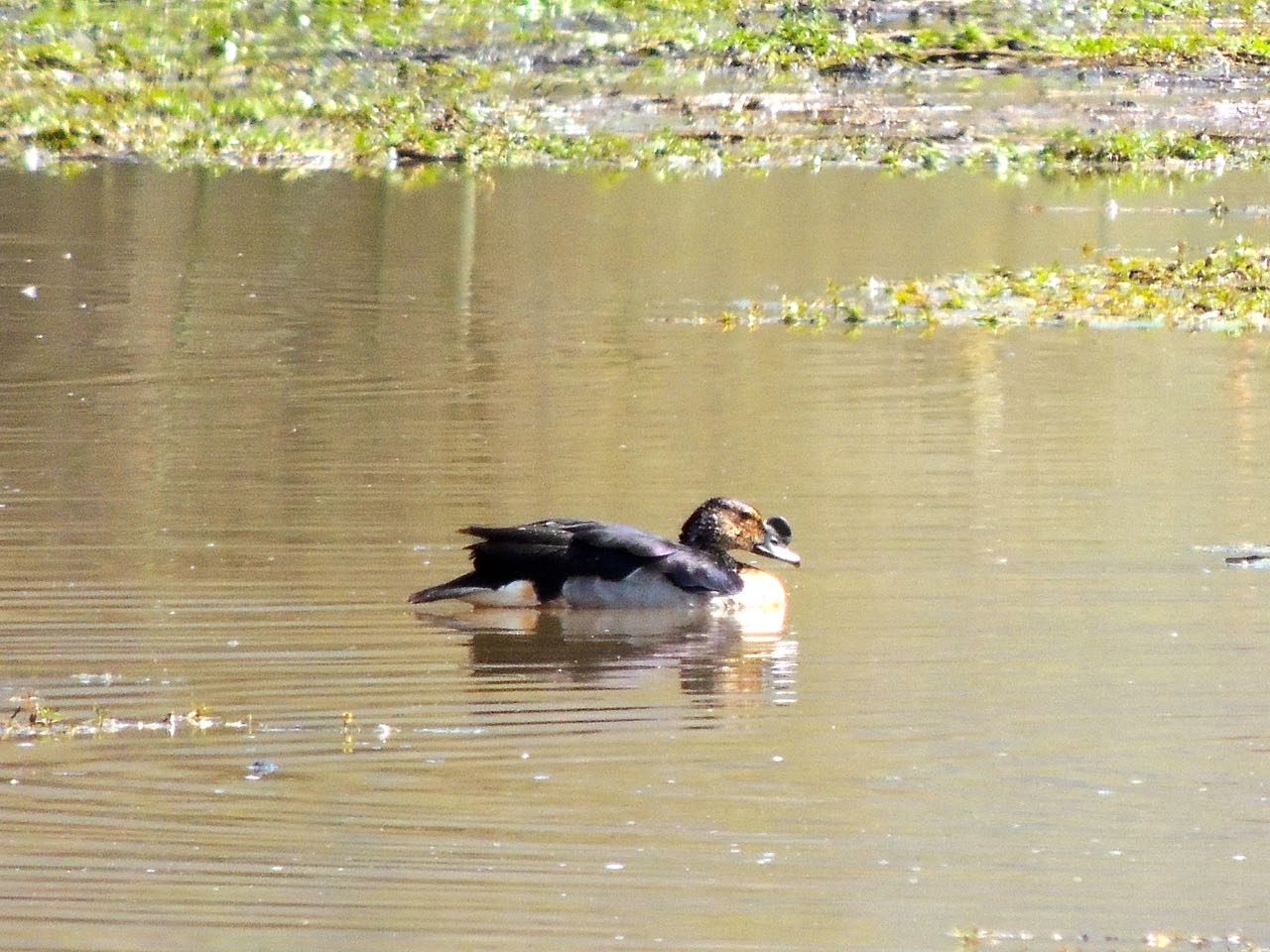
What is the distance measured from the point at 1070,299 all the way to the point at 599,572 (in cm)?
845

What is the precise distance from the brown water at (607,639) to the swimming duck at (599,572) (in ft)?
0.57

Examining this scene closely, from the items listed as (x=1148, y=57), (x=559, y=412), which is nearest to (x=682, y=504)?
(x=559, y=412)

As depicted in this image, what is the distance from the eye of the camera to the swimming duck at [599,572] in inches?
356

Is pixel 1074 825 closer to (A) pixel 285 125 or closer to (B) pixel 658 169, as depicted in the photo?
(B) pixel 658 169

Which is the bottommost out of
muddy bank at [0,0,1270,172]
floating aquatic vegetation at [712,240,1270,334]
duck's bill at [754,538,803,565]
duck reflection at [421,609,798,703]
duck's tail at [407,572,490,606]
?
duck reflection at [421,609,798,703]

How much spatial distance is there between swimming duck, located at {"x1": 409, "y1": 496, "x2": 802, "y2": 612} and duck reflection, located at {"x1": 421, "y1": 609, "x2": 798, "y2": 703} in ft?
0.19

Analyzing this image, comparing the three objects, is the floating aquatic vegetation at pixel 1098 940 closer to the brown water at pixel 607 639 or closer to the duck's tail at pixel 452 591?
the brown water at pixel 607 639

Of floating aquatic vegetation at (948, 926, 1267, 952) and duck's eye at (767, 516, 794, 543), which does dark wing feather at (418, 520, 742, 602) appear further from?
floating aquatic vegetation at (948, 926, 1267, 952)

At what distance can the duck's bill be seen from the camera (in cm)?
931

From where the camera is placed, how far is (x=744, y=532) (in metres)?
9.38

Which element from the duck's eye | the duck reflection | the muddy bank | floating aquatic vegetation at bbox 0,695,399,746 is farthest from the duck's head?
the muddy bank

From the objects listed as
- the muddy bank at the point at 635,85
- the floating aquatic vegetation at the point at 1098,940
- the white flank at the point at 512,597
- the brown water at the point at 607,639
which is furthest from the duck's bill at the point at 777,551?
the muddy bank at the point at 635,85

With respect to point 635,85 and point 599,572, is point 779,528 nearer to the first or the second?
point 599,572

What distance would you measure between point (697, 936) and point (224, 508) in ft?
17.4
